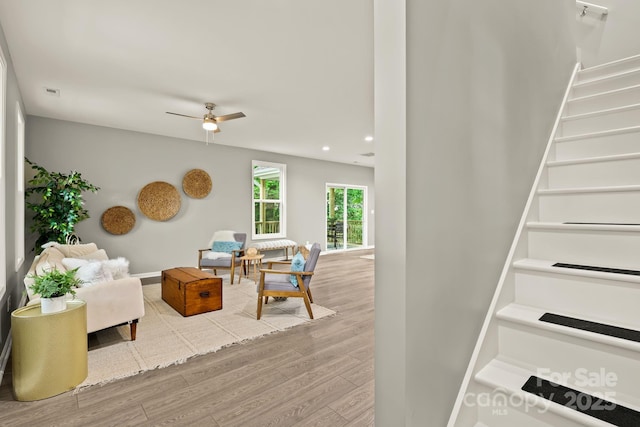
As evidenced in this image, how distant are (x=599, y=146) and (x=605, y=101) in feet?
2.01

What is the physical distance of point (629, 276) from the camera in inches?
48.7

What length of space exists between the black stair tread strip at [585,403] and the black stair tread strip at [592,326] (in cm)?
23

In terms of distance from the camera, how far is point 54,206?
173 inches

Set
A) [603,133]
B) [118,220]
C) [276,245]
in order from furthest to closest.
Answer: [276,245], [118,220], [603,133]

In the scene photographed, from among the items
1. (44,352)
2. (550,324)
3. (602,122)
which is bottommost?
Answer: (44,352)

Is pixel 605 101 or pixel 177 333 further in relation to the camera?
pixel 177 333

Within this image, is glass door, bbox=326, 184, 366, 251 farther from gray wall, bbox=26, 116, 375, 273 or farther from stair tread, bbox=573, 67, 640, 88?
stair tread, bbox=573, 67, 640, 88

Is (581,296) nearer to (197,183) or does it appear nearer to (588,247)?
(588,247)

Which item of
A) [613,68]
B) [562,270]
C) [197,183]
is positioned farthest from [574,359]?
[197,183]

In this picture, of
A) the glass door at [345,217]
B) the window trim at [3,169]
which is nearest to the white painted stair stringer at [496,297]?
the window trim at [3,169]

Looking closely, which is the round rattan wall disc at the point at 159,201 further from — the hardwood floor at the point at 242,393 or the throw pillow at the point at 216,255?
the hardwood floor at the point at 242,393

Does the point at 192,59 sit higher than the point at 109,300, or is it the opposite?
the point at 192,59

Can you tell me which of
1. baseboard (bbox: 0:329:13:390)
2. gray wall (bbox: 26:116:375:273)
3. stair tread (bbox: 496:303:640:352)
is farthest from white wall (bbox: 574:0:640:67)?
baseboard (bbox: 0:329:13:390)

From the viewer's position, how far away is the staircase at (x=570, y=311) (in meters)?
1.10
